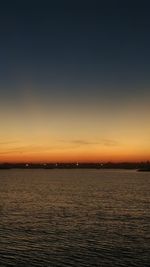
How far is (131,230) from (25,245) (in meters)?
15.8

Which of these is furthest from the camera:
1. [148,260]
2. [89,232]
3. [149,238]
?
[89,232]

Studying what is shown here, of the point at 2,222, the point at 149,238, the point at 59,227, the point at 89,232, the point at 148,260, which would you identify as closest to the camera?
the point at 148,260

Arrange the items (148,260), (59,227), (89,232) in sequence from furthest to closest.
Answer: (59,227), (89,232), (148,260)

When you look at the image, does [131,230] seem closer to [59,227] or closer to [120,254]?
[59,227]

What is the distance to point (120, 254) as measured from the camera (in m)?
38.9

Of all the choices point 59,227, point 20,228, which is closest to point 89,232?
point 59,227

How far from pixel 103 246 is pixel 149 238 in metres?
6.90

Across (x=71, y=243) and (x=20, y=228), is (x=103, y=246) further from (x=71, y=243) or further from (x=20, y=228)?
(x=20, y=228)

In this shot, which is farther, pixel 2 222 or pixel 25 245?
pixel 2 222

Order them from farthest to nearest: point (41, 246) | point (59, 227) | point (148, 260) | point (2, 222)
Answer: point (2, 222) → point (59, 227) → point (41, 246) → point (148, 260)

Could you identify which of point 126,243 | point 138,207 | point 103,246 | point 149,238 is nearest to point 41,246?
point 103,246

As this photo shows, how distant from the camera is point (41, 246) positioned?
4231cm

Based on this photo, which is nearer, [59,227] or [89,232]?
[89,232]

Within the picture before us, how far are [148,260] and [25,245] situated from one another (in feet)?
43.9
